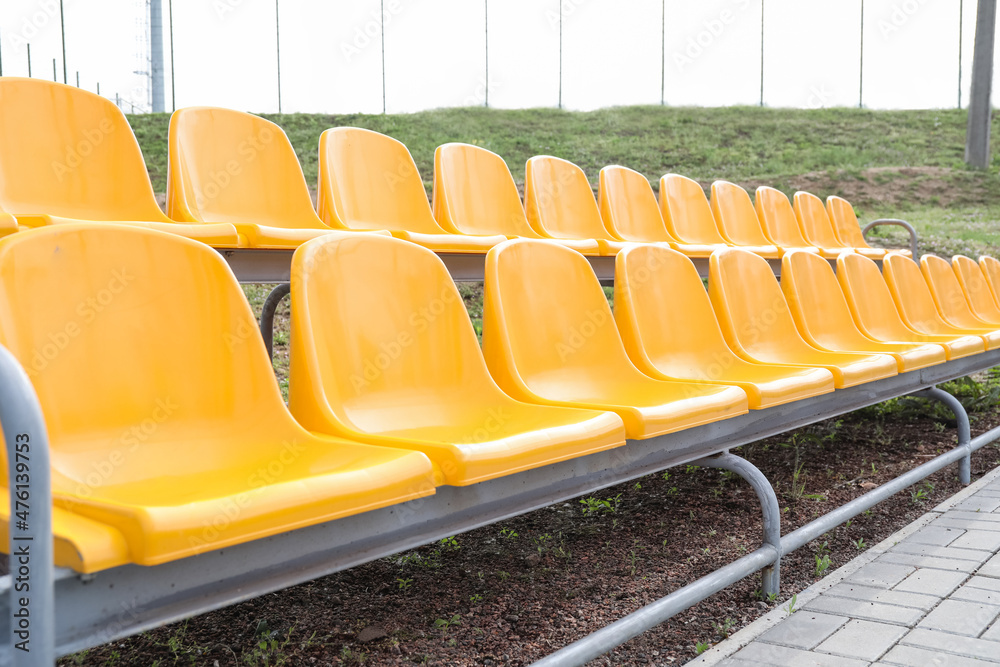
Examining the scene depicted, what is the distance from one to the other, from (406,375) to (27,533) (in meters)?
0.98

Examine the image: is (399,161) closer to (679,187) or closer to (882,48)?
(679,187)

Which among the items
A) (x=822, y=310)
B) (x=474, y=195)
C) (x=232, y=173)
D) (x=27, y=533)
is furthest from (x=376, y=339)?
(x=822, y=310)

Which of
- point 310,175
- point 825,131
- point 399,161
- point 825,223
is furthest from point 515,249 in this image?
point 825,131

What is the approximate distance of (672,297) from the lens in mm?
2545

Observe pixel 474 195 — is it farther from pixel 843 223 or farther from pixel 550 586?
pixel 843 223

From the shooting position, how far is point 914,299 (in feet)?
13.7

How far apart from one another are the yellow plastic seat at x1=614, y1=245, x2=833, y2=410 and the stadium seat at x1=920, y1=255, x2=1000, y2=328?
7.93 ft

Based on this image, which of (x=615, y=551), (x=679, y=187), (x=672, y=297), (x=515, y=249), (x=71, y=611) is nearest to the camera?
(x=71, y=611)

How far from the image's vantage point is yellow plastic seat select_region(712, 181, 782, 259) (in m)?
5.03

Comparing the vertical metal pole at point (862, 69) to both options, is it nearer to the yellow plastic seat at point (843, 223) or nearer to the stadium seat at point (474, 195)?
the yellow plastic seat at point (843, 223)

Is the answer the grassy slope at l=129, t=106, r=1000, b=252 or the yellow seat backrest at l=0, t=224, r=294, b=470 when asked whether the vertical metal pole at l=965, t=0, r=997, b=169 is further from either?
the yellow seat backrest at l=0, t=224, r=294, b=470

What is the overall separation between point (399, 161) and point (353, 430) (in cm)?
206

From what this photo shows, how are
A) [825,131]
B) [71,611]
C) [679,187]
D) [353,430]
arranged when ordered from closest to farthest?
[71,611], [353,430], [679,187], [825,131]

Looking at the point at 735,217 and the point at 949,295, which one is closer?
the point at 949,295
